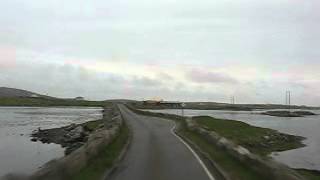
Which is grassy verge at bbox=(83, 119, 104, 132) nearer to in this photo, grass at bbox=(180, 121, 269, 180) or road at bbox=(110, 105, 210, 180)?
road at bbox=(110, 105, 210, 180)

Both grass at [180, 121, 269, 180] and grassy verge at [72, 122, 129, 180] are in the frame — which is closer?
grassy verge at [72, 122, 129, 180]

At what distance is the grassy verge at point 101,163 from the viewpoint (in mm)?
18672

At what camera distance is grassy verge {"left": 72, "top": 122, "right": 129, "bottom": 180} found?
1867 centimetres

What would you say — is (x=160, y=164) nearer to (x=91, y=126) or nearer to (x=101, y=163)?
(x=101, y=163)

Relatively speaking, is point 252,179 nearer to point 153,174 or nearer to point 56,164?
point 153,174

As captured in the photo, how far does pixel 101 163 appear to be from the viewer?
2225 centimetres

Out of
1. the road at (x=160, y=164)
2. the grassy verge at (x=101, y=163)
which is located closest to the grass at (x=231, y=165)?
the road at (x=160, y=164)

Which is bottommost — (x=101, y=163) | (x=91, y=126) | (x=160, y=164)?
(x=160, y=164)

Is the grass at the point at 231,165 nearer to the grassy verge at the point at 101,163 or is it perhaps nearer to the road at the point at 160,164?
the road at the point at 160,164

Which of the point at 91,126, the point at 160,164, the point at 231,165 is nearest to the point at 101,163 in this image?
the point at 160,164

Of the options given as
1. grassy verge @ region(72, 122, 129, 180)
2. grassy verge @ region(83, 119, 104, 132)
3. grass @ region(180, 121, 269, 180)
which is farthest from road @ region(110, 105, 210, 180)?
grassy verge @ region(83, 119, 104, 132)

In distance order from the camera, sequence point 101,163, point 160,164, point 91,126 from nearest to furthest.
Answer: point 101,163 < point 160,164 < point 91,126

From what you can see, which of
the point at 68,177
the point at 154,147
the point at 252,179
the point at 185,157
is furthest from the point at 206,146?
the point at 68,177

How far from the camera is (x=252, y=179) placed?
60.8ft
